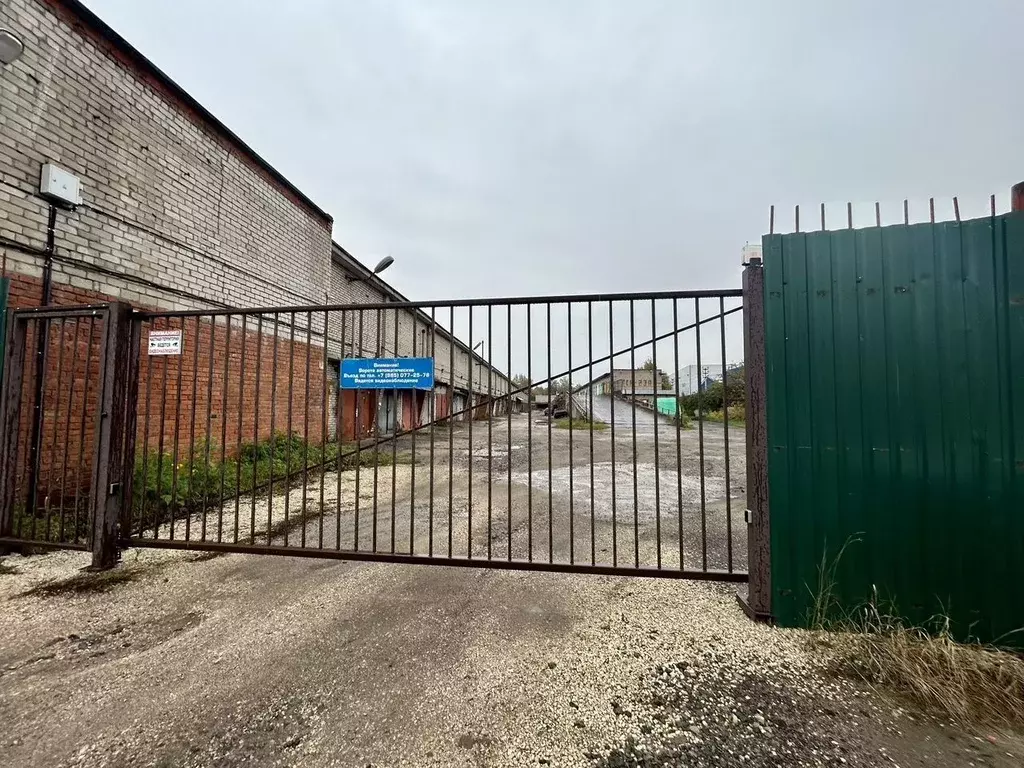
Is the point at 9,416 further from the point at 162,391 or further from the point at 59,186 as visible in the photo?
the point at 59,186

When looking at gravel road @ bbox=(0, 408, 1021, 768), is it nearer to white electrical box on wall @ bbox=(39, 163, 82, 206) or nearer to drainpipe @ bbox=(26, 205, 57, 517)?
drainpipe @ bbox=(26, 205, 57, 517)

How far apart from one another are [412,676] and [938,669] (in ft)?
7.89

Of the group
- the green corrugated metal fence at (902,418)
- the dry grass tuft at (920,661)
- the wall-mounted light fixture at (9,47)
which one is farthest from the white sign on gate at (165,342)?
the dry grass tuft at (920,661)

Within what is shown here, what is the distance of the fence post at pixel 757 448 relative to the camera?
234cm

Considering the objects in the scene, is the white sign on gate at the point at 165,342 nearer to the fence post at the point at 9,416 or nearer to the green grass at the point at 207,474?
the green grass at the point at 207,474

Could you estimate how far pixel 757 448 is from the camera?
236cm

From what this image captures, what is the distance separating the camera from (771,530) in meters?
2.31

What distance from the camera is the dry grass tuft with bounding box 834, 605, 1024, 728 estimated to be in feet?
5.63

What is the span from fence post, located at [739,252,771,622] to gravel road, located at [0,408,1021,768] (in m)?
0.23

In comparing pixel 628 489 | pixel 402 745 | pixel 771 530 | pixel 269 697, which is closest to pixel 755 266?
pixel 771 530

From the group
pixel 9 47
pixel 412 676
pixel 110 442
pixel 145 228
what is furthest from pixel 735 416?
pixel 9 47

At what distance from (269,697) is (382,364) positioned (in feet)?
6.10

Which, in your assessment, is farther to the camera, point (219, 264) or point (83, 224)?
point (219, 264)

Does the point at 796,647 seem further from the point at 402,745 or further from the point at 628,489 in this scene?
the point at 628,489
